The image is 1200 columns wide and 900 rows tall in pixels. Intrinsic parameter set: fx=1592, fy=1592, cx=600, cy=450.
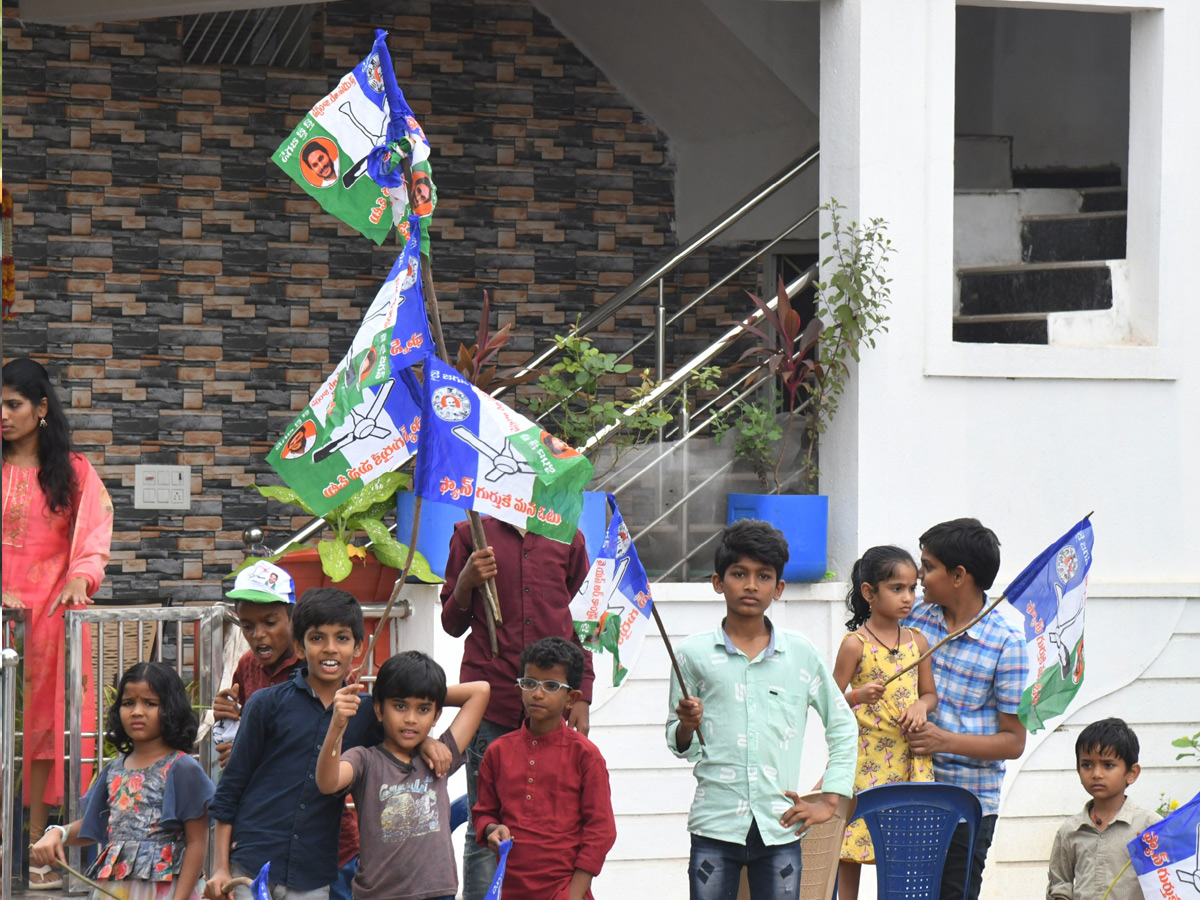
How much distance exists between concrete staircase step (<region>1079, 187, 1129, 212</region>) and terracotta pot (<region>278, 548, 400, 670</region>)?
399 centimetres

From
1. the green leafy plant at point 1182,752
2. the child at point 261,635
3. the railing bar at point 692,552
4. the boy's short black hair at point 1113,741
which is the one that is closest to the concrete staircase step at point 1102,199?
the green leafy plant at point 1182,752

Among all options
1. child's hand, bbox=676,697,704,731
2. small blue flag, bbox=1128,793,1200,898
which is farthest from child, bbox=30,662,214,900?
small blue flag, bbox=1128,793,1200,898

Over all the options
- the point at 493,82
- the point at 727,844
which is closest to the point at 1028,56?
the point at 493,82

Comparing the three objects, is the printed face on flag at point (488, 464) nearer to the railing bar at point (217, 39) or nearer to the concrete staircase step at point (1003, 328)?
the concrete staircase step at point (1003, 328)

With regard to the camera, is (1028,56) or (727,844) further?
(1028,56)

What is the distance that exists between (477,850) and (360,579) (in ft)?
5.54

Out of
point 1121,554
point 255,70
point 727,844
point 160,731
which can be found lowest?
point 727,844

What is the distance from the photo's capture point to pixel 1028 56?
27.3ft

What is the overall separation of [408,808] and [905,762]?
1.55m

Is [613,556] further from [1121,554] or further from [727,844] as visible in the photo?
[1121,554]

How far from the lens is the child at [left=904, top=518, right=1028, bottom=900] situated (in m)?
4.43

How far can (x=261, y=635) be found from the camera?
446 cm

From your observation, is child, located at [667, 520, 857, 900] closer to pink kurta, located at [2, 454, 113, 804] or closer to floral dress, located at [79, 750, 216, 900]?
floral dress, located at [79, 750, 216, 900]

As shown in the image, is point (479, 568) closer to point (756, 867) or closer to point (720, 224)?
point (756, 867)
